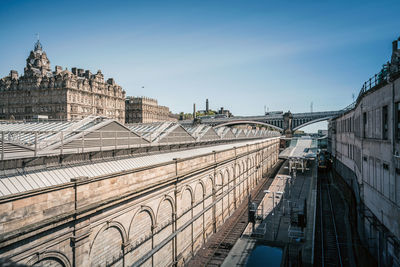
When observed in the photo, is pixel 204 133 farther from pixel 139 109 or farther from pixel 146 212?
pixel 139 109

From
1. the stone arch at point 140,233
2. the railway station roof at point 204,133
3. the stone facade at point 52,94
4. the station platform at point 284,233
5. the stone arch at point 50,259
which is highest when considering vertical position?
the stone facade at point 52,94

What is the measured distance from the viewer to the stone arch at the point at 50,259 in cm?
759

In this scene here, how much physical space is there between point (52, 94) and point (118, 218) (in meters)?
61.3

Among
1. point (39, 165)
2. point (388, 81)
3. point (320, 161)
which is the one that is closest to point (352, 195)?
point (388, 81)

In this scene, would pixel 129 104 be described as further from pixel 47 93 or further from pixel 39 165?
pixel 39 165

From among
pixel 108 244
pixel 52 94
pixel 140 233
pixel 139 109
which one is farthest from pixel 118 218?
pixel 139 109

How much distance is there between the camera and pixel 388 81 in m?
13.9

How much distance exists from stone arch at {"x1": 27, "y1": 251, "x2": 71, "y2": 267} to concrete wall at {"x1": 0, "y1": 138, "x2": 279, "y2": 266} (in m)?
0.03

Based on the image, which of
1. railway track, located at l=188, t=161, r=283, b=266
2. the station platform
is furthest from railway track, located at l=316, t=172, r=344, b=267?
railway track, located at l=188, t=161, r=283, b=266

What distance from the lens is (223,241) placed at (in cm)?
2012

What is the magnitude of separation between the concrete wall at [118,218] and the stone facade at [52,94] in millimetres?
51489

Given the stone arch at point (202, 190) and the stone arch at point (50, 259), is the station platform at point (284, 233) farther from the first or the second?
the stone arch at point (50, 259)

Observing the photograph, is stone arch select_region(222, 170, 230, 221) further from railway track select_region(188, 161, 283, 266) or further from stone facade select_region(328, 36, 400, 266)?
stone facade select_region(328, 36, 400, 266)

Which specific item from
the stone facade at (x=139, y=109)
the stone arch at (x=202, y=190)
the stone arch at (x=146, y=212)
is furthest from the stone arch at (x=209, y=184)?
the stone facade at (x=139, y=109)
